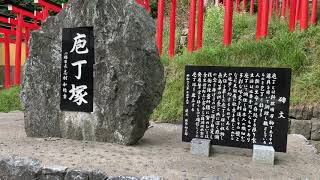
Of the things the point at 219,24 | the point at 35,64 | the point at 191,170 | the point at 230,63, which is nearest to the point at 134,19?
the point at 35,64

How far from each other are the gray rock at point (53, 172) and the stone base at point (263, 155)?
1.95 m

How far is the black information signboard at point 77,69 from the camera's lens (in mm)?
4406

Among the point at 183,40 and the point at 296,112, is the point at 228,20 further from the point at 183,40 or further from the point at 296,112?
the point at 183,40

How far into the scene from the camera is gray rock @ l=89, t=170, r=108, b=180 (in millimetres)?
3209

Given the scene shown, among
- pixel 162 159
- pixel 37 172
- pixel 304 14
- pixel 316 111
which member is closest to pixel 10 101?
pixel 37 172

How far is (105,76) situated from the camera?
14.1 ft

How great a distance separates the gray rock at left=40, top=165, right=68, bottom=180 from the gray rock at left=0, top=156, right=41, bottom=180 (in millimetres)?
61

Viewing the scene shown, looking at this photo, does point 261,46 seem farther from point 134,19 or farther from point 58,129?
point 58,129

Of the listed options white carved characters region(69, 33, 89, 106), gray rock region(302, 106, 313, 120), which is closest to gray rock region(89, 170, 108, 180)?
white carved characters region(69, 33, 89, 106)

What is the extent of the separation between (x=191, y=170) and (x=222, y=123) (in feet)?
2.72

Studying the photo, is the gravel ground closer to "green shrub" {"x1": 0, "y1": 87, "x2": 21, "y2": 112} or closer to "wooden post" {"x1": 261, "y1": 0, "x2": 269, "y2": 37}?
"wooden post" {"x1": 261, "y1": 0, "x2": 269, "y2": 37}

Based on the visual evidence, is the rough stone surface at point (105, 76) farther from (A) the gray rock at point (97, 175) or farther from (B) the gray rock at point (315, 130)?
(B) the gray rock at point (315, 130)

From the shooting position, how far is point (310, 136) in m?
5.62

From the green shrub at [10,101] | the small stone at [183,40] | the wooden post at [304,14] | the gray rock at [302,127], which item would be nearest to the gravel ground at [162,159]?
the gray rock at [302,127]
